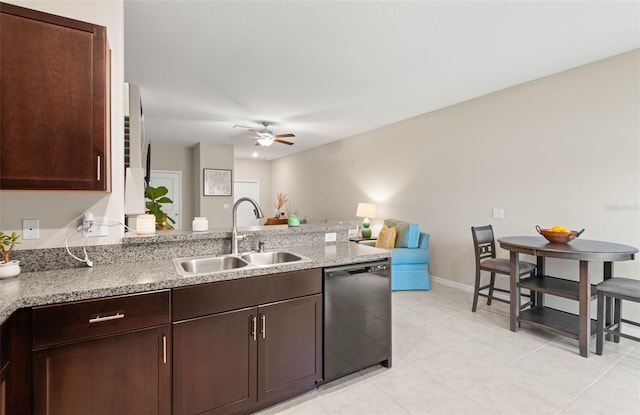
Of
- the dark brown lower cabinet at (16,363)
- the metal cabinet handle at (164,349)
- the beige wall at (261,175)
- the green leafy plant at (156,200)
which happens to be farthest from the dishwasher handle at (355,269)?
the beige wall at (261,175)

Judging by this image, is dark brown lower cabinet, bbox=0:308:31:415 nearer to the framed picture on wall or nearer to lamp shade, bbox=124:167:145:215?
lamp shade, bbox=124:167:145:215

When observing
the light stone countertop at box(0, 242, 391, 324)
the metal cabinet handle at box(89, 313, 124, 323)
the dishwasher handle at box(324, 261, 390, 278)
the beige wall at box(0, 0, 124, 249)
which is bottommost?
the metal cabinet handle at box(89, 313, 124, 323)

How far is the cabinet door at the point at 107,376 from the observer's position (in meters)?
1.31

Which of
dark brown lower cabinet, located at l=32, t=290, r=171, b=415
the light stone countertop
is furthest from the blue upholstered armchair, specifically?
dark brown lower cabinet, located at l=32, t=290, r=171, b=415

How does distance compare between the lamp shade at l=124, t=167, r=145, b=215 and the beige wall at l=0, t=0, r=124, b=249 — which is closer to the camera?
the beige wall at l=0, t=0, r=124, b=249

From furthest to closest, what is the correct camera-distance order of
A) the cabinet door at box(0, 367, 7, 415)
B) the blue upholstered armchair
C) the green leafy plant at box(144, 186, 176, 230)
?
the blue upholstered armchair < the green leafy plant at box(144, 186, 176, 230) < the cabinet door at box(0, 367, 7, 415)

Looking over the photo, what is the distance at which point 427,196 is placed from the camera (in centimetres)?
483

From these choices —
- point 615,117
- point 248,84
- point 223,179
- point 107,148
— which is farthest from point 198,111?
point 615,117

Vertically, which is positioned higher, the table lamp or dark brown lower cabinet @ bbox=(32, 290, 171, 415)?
the table lamp

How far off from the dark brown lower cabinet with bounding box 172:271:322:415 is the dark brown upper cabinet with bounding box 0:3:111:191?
0.86 m

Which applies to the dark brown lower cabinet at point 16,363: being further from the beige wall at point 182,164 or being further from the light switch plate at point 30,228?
the beige wall at point 182,164

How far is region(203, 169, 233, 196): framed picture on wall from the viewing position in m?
7.27

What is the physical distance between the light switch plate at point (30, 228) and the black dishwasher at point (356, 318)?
1729 mm

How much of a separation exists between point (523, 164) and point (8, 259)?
4.67 metres
